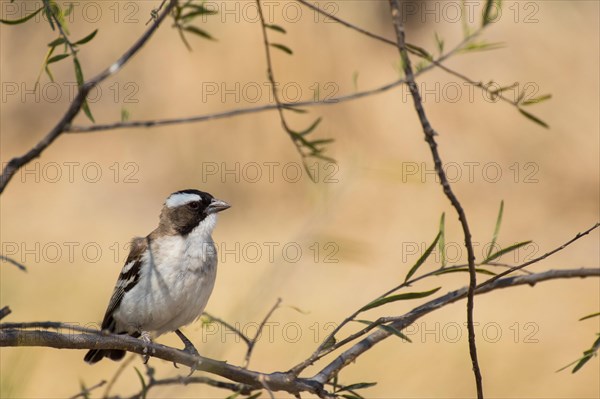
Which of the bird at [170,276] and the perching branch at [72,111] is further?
the bird at [170,276]

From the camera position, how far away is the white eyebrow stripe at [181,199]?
562 cm

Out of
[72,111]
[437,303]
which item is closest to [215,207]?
[437,303]

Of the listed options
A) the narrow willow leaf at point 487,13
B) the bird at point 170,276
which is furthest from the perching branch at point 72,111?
the bird at point 170,276

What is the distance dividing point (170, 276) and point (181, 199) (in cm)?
75

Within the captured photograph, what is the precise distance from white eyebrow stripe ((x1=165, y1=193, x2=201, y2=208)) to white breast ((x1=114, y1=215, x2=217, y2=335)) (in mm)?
315

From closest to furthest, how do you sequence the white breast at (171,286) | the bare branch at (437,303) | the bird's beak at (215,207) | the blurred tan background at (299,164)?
1. the bare branch at (437,303)
2. the white breast at (171,286)
3. the bird's beak at (215,207)
4. the blurred tan background at (299,164)

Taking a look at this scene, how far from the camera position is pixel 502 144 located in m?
11.6

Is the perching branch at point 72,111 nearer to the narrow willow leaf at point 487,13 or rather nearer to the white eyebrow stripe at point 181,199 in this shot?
the narrow willow leaf at point 487,13

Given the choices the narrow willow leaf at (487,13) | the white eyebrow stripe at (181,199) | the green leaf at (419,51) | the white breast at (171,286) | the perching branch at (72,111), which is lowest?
the white breast at (171,286)

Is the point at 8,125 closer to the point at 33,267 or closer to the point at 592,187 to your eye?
the point at 33,267

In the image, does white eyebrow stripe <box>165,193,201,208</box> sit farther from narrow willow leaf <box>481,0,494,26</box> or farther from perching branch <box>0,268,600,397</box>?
narrow willow leaf <box>481,0,494,26</box>

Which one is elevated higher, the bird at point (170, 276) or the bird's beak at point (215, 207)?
the bird's beak at point (215, 207)

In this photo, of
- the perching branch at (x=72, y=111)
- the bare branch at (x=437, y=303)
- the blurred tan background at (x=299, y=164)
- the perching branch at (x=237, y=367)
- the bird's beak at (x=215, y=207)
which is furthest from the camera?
the blurred tan background at (x=299, y=164)

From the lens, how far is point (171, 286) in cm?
502
